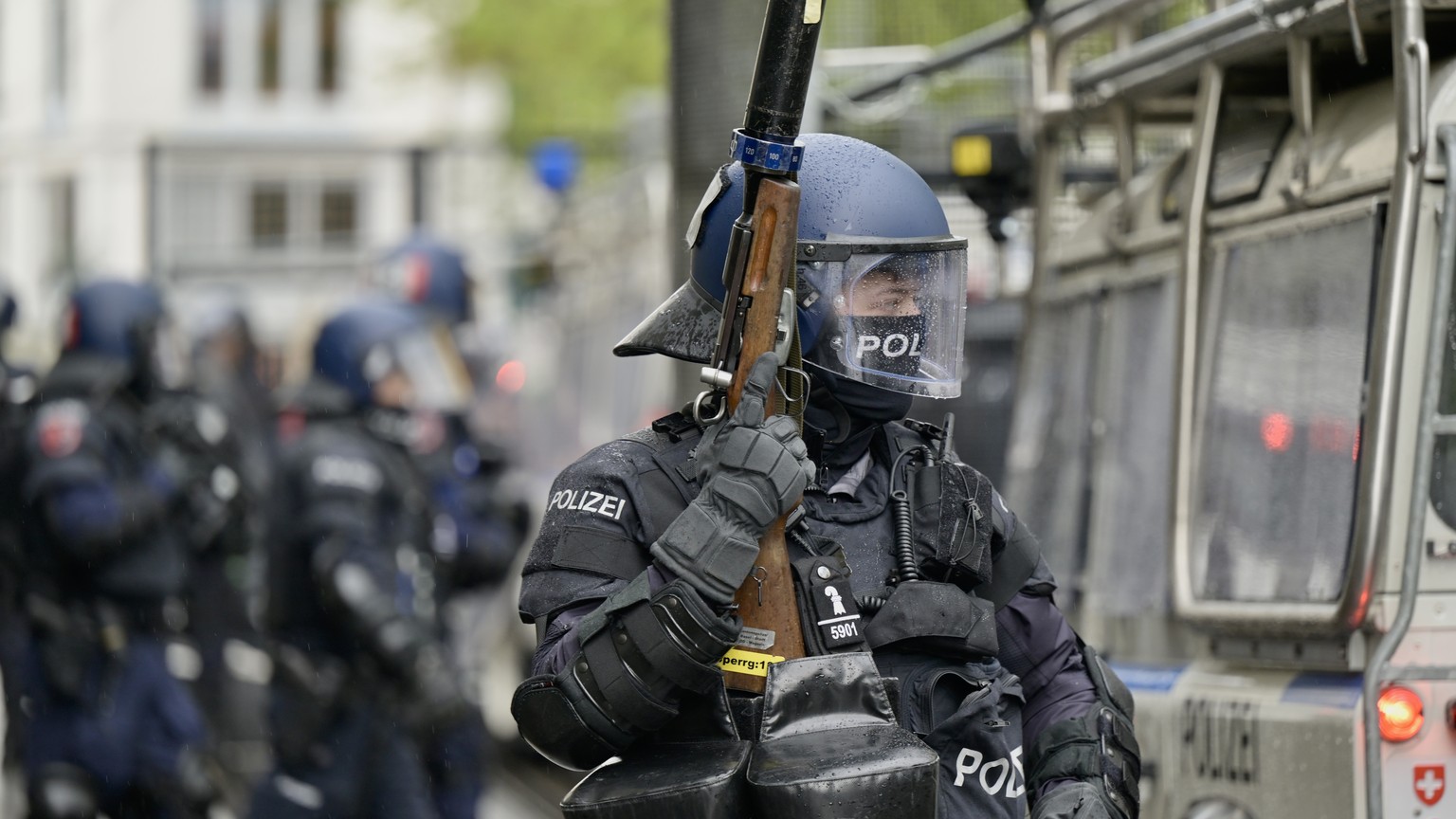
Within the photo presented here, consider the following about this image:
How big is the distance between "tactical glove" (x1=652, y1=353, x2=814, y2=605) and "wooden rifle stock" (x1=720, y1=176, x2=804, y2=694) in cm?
10

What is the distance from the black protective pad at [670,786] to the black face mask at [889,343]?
638mm

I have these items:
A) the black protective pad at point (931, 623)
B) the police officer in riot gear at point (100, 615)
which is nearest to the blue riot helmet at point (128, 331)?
the police officer in riot gear at point (100, 615)

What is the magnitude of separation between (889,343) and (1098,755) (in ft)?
2.38

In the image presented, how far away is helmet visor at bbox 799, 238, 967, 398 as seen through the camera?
3.17 m

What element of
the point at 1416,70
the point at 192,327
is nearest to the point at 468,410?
the point at 1416,70

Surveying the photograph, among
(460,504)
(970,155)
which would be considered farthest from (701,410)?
(460,504)

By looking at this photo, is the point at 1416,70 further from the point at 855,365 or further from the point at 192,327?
the point at 192,327

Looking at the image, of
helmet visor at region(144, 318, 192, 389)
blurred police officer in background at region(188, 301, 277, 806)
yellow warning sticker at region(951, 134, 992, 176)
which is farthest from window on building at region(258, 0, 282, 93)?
yellow warning sticker at region(951, 134, 992, 176)

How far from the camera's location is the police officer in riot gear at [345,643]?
22.4ft

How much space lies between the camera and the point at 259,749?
36.1ft

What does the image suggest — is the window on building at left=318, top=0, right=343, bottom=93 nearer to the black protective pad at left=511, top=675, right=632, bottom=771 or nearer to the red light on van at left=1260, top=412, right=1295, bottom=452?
the red light on van at left=1260, top=412, right=1295, bottom=452

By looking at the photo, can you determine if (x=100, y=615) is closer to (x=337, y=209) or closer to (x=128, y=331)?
(x=128, y=331)

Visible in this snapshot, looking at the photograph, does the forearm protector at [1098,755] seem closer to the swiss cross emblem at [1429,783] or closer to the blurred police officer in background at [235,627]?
the swiss cross emblem at [1429,783]

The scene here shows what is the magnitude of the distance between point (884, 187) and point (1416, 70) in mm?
1243
